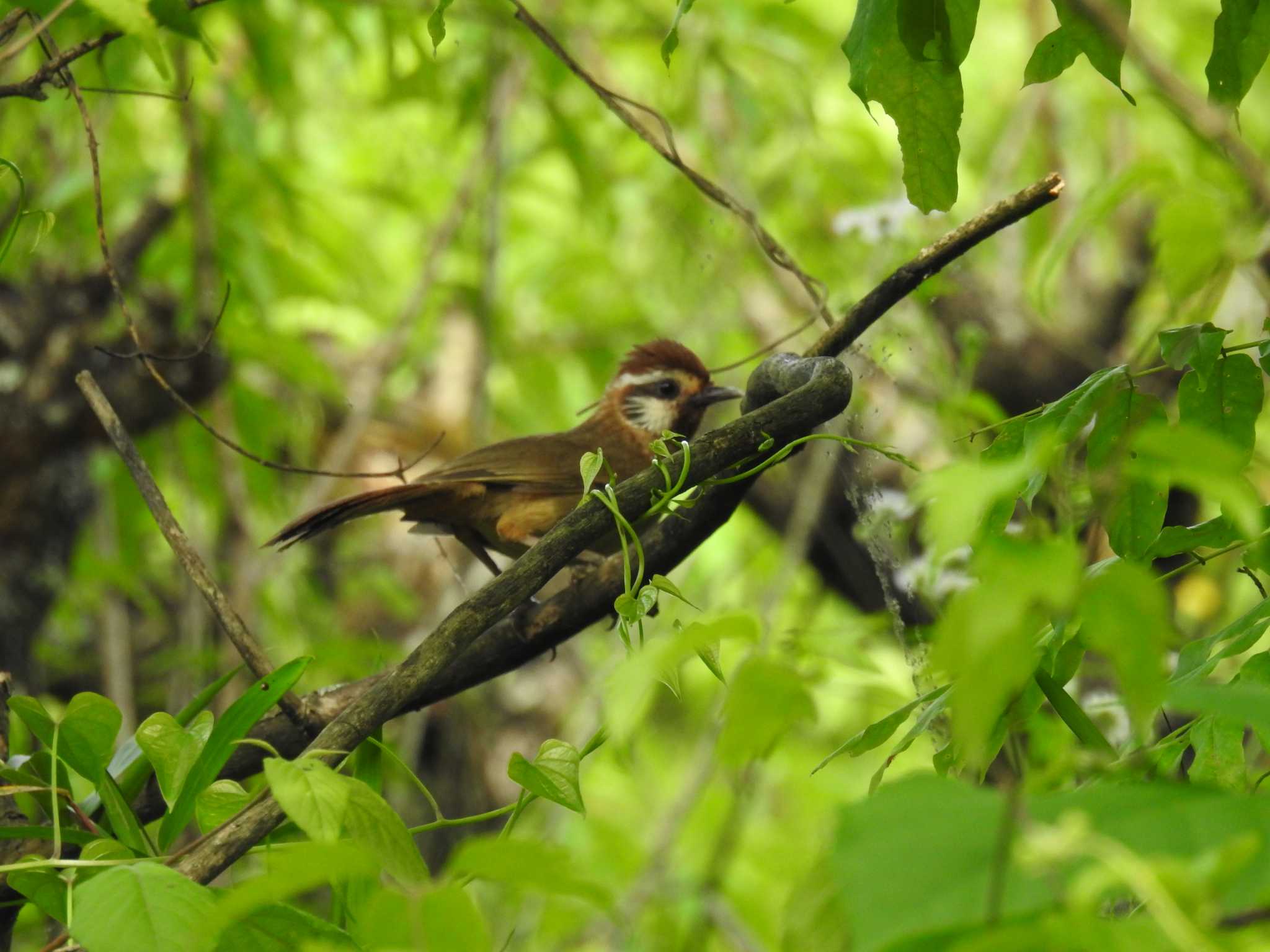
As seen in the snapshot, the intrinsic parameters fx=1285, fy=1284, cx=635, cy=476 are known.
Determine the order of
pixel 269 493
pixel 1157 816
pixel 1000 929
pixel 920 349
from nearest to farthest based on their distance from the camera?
pixel 1000 929 → pixel 1157 816 → pixel 920 349 → pixel 269 493

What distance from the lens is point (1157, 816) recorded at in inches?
37.1

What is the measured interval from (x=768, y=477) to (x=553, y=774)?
468cm

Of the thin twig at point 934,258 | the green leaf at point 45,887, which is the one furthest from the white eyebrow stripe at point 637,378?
the green leaf at point 45,887

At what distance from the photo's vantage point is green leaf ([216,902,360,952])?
1.42 meters

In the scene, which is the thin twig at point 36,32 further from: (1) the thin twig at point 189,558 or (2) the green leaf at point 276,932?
(2) the green leaf at point 276,932

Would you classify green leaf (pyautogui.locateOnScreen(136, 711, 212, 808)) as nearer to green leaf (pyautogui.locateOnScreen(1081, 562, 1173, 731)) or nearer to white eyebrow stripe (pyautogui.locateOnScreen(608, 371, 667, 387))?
green leaf (pyautogui.locateOnScreen(1081, 562, 1173, 731))

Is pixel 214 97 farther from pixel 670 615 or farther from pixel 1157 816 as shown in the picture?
pixel 1157 816

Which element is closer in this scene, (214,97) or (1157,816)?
(1157,816)

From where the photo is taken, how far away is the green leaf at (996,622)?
81 centimetres

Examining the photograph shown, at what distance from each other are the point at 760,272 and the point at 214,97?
9.25 feet

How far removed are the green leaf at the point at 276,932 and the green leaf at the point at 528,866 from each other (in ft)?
1.78

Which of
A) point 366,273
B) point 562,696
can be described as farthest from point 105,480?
point 562,696

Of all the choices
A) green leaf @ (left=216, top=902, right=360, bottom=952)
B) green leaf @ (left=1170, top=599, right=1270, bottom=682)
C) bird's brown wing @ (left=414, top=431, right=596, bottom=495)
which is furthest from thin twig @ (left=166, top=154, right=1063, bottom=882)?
bird's brown wing @ (left=414, top=431, right=596, bottom=495)

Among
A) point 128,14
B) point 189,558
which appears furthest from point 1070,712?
point 128,14
